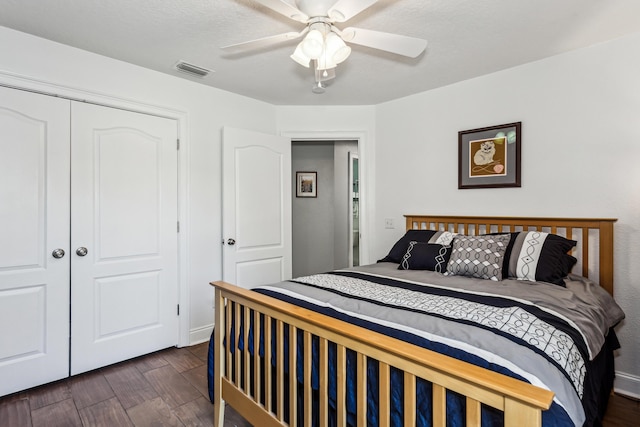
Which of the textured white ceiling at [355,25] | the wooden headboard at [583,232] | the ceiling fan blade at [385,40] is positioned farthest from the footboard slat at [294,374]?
the wooden headboard at [583,232]

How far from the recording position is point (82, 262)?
2.42 metres

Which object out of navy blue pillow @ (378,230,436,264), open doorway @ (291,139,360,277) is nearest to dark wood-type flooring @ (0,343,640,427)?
navy blue pillow @ (378,230,436,264)

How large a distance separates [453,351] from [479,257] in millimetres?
1258

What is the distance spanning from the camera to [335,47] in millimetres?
1725

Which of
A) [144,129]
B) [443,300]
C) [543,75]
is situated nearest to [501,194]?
[543,75]

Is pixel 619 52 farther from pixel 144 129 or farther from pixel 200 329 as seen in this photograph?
pixel 200 329

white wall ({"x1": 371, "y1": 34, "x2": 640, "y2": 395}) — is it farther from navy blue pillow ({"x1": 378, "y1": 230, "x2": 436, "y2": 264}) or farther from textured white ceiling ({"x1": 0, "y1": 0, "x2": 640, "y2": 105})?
navy blue pillow ({"x1": 378, "y1": 230, "x2": 436, "y2": 264})

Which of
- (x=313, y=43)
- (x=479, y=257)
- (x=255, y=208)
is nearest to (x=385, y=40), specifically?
(x=313, y=43)

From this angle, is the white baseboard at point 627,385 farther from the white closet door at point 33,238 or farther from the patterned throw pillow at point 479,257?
the white closet door at point 33,238

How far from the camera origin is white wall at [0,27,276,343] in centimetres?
238

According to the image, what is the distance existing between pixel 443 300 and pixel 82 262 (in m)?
2.45

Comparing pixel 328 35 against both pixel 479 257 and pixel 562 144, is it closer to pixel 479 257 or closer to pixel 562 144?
pixel 479 257

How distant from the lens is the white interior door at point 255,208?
10.2 ft

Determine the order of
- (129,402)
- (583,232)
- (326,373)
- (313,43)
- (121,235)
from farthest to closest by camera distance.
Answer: (121,235) → (583,232) → (129,402) → (313,43) → (326,373)
